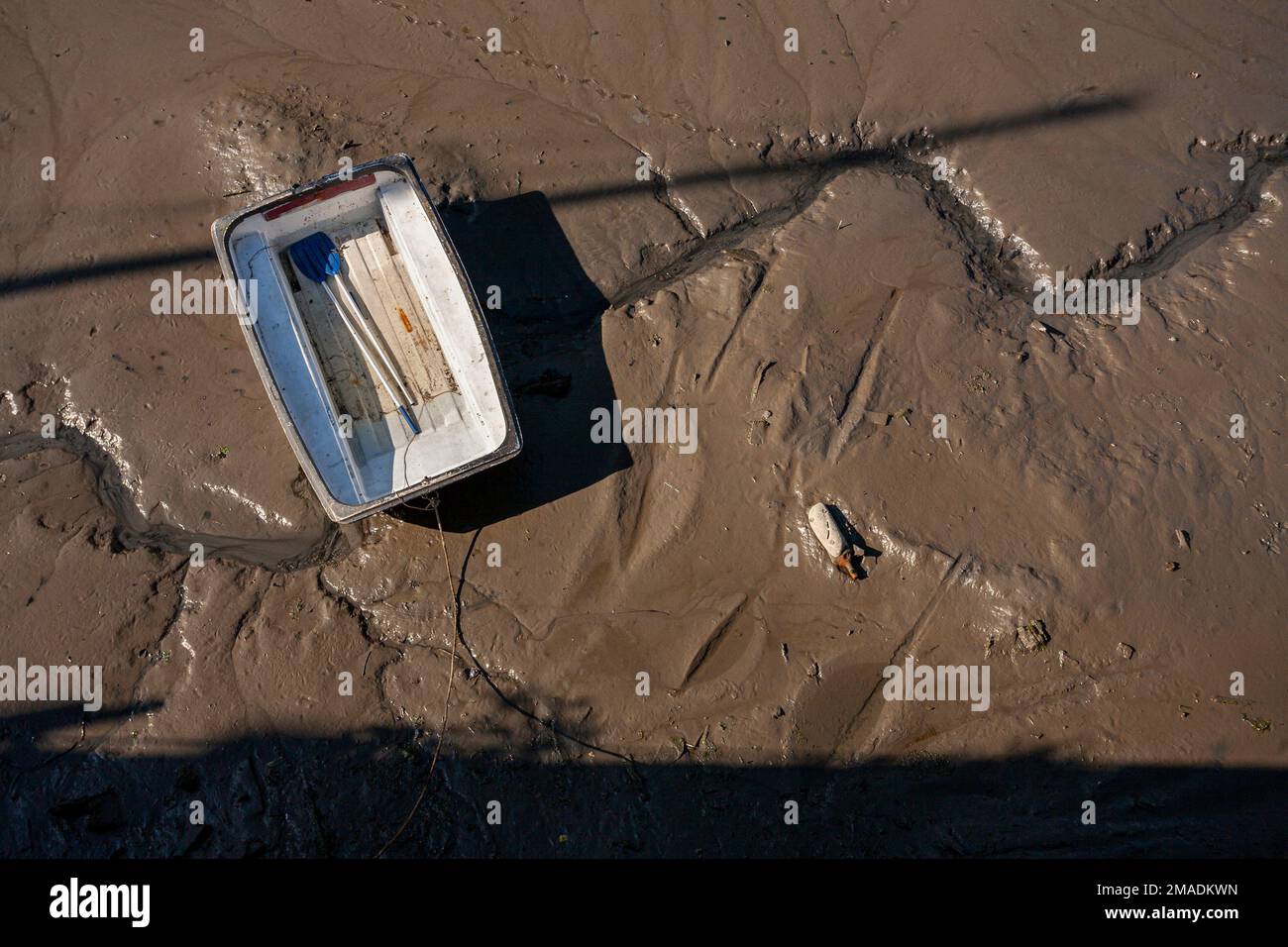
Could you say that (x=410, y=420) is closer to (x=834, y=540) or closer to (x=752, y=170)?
(x=834, y=540)

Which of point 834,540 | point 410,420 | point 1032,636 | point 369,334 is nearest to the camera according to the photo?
point 1032,636

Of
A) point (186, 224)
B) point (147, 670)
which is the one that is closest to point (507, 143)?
point (186, 224)

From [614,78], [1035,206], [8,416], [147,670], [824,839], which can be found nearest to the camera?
[824,839]

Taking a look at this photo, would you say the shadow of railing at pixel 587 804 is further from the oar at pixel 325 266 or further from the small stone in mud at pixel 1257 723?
the oar at pixel 325 266

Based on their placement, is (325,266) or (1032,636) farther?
(325,266)

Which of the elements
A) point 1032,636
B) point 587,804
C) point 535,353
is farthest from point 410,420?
point 1032,636

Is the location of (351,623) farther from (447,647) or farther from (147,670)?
(147,670)
